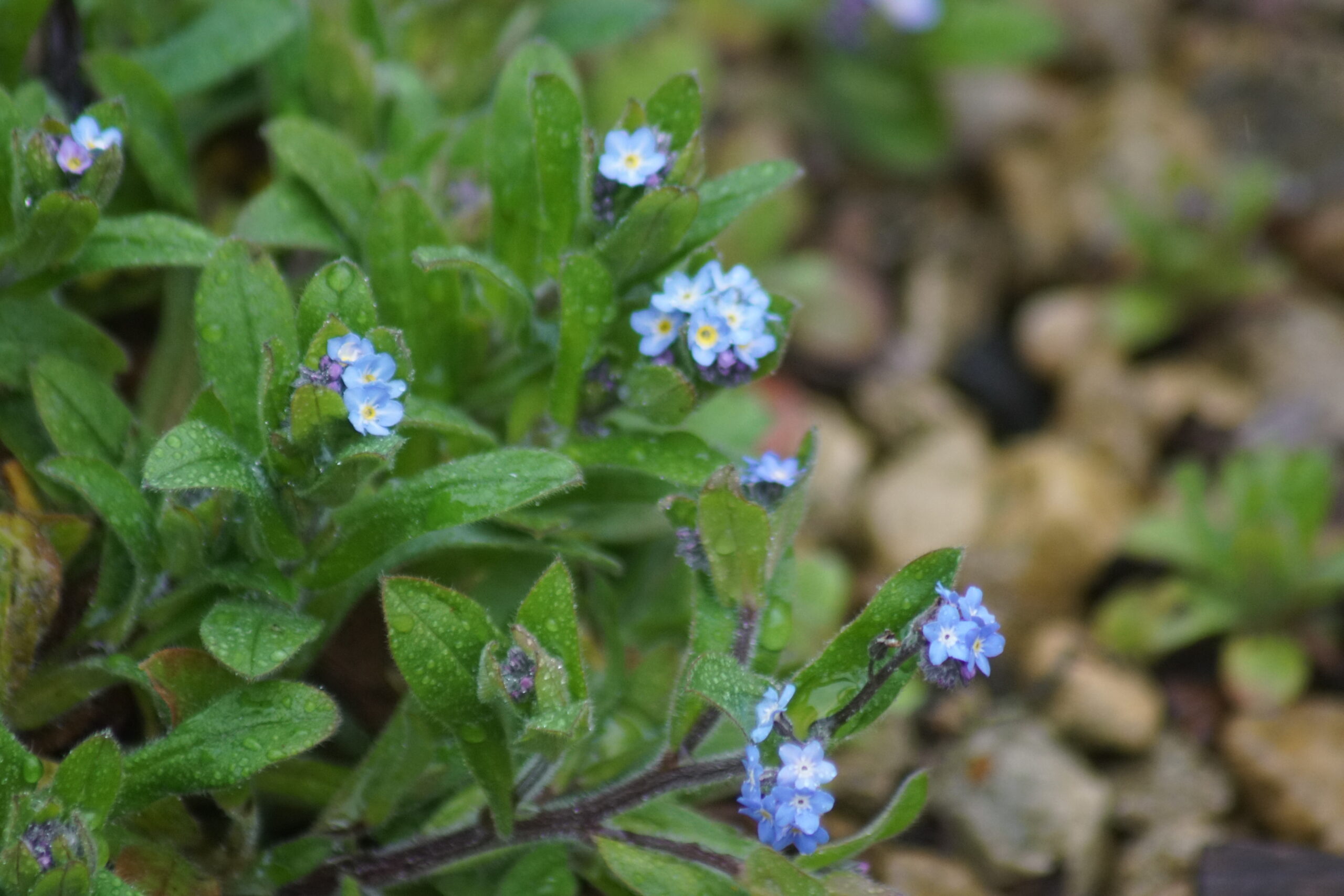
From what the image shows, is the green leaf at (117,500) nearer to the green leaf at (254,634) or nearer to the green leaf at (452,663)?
the green leaf at (254,634)

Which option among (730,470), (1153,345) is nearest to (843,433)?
(1153,345)

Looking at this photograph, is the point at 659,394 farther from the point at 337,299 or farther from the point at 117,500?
Answer: the point at 117,500

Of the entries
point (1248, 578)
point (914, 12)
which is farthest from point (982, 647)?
point (914, 12)

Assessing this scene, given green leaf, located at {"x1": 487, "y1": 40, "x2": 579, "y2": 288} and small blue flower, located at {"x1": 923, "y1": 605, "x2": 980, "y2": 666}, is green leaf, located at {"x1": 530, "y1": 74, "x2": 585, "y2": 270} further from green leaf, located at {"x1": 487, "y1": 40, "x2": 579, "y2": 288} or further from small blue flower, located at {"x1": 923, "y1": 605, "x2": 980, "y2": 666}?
small blue flower, located at {"x1": 923, "y1": 605, "x2": 980, "y2": 666}

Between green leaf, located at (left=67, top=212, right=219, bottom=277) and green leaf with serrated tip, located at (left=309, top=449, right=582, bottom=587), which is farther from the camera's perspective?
green leaf, located at (left=67, top=212, right=219, bottom=277)

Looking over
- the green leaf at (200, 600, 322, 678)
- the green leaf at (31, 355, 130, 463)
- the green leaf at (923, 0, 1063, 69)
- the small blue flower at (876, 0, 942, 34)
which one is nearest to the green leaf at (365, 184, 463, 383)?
the green leaf at (31, 355, 130, 463)

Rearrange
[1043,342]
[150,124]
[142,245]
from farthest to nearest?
[1043,342] → [150,124] → [142,245]
